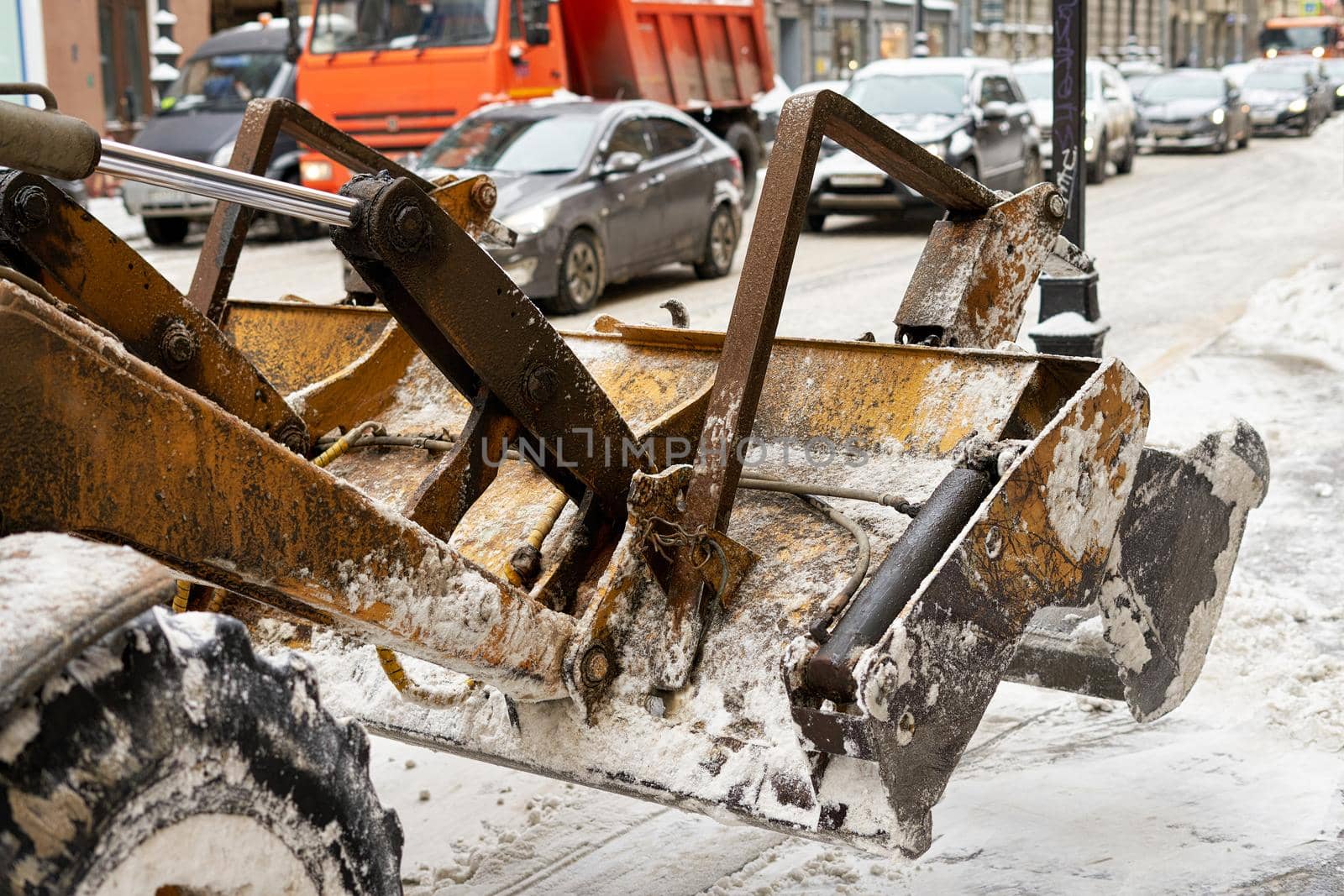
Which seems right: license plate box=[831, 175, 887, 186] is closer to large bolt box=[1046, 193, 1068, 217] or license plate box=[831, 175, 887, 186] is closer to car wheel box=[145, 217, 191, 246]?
car wheel box=[145, 217, 191, 246]

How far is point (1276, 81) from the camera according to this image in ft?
101

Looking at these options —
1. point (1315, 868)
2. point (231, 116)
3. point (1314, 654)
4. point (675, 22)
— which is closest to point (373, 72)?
point (231, 116)

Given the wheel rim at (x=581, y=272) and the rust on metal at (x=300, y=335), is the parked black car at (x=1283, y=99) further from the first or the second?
the rust on metal at (x=300, y=335)

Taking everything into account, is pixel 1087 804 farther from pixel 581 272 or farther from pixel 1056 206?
pixel 581 272

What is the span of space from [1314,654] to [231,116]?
48.1ft

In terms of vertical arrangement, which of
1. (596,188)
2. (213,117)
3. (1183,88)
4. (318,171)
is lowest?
(1183,88)

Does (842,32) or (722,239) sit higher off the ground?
(842,32)

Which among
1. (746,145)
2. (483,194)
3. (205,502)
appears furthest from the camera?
(746,145)

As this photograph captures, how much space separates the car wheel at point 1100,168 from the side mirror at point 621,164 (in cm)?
1106

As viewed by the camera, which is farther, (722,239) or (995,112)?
(995,112)

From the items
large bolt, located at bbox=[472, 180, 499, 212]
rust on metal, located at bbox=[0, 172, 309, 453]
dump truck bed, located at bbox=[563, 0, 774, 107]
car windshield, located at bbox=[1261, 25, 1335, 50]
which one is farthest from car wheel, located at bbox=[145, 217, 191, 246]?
car windshield, located at bbox=[1261, 25, 1335, 50]

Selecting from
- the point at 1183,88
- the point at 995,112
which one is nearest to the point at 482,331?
the point at 995,112

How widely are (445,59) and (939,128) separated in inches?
207

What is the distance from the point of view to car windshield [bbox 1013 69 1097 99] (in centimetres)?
2231
